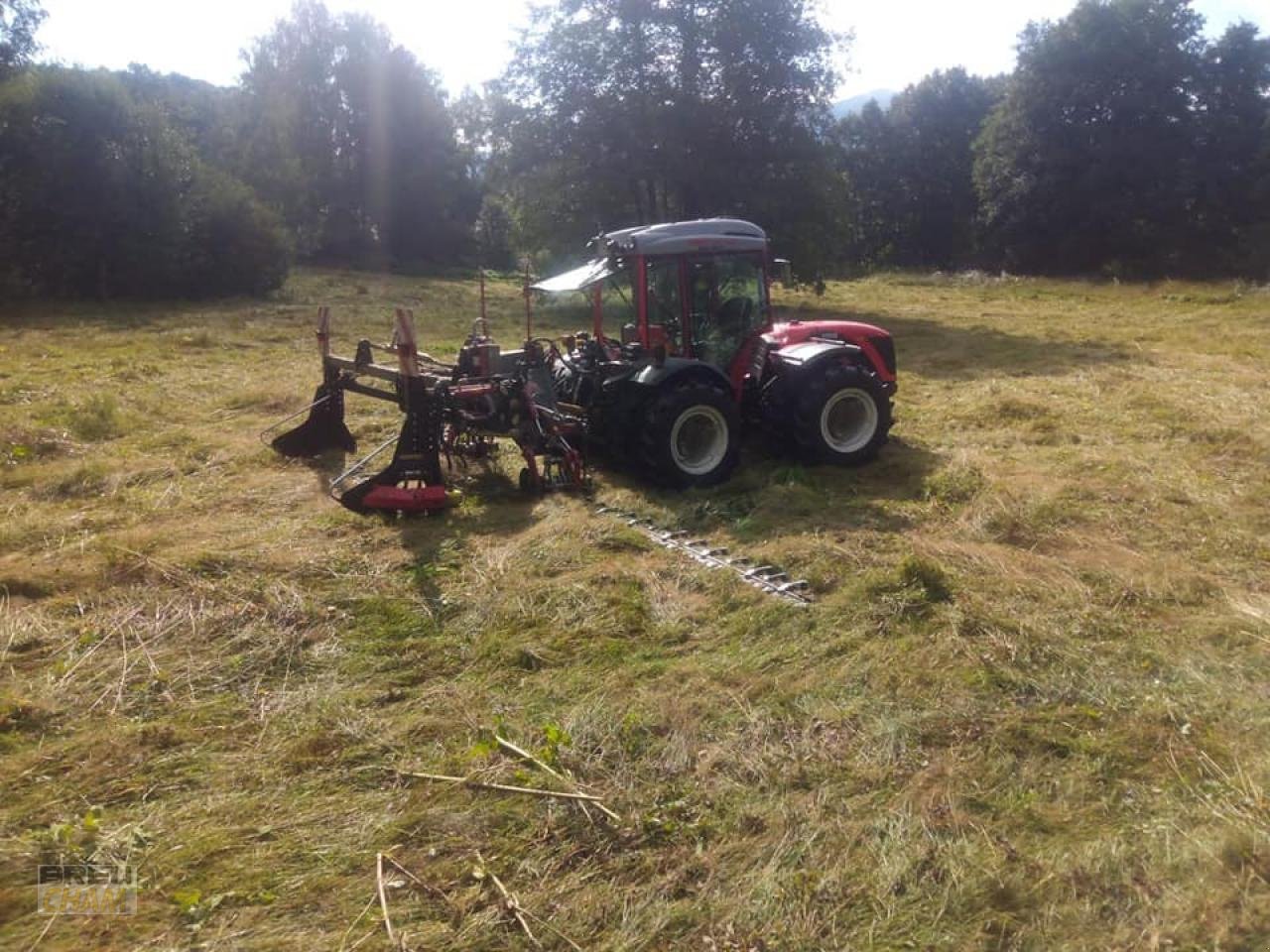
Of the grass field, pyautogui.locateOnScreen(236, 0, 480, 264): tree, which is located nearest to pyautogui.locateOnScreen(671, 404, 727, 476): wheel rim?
the grass field

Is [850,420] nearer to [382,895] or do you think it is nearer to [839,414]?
[839,414]

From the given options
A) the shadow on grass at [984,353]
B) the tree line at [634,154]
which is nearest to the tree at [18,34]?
the tree line at [634,154]

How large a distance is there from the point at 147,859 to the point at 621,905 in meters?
1.49

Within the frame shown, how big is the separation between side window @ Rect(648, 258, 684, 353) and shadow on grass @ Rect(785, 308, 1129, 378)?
17.5 feet

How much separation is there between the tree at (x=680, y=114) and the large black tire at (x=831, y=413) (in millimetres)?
14881

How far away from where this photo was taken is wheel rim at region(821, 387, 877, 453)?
8.10 meters

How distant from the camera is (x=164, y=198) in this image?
2648 cm

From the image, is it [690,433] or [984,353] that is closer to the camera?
[690,433]

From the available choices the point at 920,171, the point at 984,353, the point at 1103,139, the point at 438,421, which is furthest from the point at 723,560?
the point at 920,171

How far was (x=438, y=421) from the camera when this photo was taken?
6.81m

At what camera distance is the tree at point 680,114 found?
72.9ft

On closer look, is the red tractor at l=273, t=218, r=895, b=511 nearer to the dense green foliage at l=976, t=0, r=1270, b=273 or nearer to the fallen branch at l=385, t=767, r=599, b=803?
the fallen branch at l=385, t=767, r=599, b=803

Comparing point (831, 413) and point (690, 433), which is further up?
point (831, 413)

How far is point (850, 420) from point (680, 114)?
51.2ft
